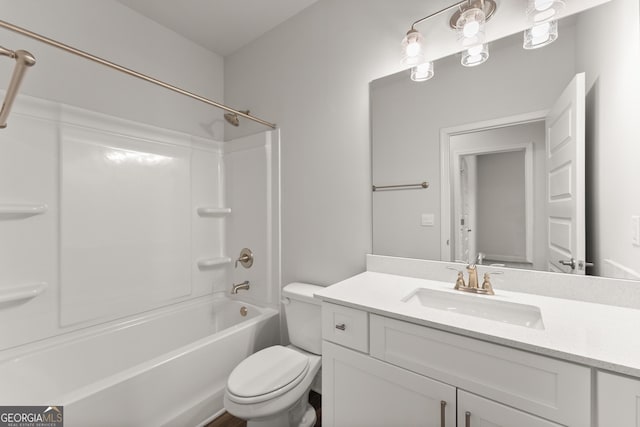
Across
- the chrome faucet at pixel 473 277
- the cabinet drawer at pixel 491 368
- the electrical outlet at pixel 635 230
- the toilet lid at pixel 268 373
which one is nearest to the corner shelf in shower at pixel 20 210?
the toilet lid at pixel 268 373

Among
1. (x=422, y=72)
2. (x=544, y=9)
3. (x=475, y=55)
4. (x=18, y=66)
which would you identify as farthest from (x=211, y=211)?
(x=544, y=9)

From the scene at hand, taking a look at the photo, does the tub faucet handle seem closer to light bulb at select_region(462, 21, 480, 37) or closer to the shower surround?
the shower surround

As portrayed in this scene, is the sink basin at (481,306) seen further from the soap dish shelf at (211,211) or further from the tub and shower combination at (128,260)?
the soap dish shelf at (211,211)

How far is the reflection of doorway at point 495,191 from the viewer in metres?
1.22

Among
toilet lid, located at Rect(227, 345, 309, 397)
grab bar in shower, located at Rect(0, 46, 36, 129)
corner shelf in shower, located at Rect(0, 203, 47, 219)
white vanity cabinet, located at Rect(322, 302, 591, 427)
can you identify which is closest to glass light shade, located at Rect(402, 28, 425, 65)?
white vanity cabinet, located at Rect(322, 302, 591, 427)

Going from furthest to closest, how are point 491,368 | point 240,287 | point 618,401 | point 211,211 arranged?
point 211,211, point 240,287, point 491,368, point 618,401

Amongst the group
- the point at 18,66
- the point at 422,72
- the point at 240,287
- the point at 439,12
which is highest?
the point at 439,12

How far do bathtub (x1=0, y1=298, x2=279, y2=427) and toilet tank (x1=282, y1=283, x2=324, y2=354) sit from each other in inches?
10.0

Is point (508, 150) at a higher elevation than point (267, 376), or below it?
higher

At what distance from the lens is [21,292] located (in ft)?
4.76

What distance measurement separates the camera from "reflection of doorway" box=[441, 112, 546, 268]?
1.22m

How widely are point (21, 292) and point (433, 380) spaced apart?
1.98 m

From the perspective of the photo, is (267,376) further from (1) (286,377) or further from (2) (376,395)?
(2) (376,395)

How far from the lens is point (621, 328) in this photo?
2.78 ft
